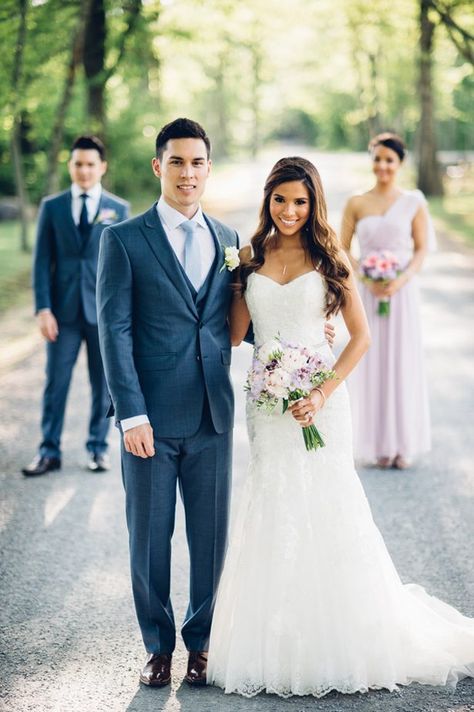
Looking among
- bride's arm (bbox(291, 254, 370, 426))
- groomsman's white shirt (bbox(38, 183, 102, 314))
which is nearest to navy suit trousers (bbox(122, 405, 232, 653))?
bride's arm (bbox(291, 254, 370, 426))

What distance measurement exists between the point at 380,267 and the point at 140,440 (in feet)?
12.4

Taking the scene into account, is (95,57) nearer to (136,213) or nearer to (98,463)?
(136,213)

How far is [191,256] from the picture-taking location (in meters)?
3.87

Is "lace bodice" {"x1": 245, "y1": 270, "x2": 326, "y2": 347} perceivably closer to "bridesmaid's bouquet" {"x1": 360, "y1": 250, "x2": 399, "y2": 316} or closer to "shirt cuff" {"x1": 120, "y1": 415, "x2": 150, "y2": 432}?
"shirt cuff" {"x1": 120, "y1": 415, "x2": 150, "y2": 432}

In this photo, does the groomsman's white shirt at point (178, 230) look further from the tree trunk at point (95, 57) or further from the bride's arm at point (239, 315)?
the tree trunk at point (95, 57)

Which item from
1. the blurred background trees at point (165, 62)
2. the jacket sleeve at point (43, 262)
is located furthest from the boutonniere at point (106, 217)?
the blurred background trees at point (165, 62)

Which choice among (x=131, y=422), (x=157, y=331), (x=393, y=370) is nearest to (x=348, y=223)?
(x=393, y=370)

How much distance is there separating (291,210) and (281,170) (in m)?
0.19

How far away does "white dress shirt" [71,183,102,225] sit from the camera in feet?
22.8

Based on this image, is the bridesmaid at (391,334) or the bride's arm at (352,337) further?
the bridesmaid at (391,334)

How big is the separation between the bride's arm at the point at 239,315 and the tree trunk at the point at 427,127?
23406 millimetres

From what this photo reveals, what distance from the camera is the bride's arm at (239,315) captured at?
4113 mm

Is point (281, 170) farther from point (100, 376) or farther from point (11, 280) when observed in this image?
point (11, 280)

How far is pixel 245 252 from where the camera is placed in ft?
13.8
